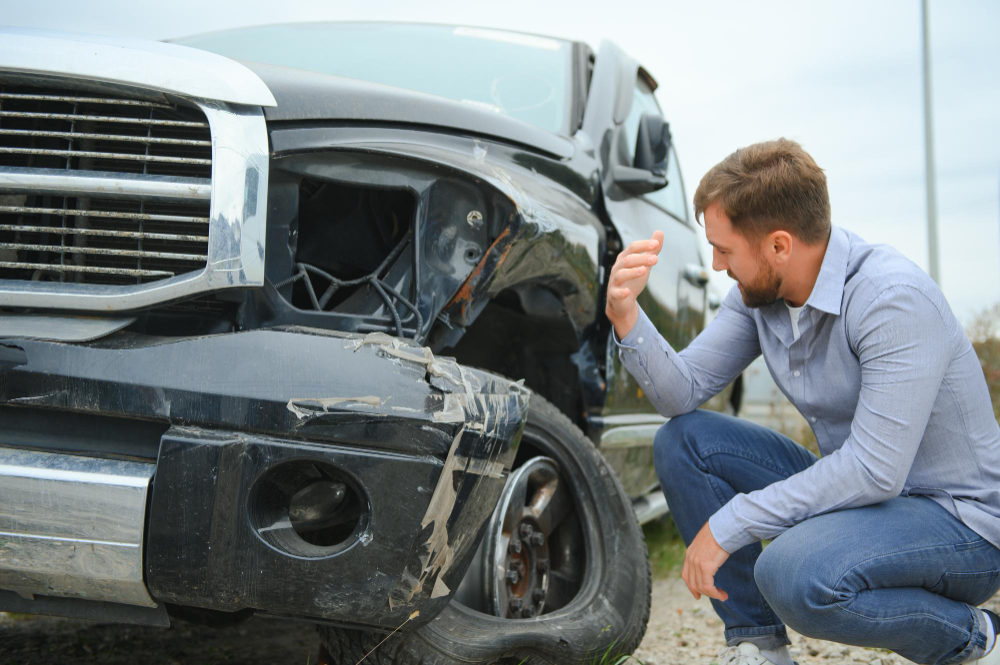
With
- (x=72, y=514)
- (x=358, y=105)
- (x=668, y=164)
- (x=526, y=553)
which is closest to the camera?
(x=72, y=514)

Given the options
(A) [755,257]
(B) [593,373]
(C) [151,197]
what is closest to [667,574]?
(B) [593,373]

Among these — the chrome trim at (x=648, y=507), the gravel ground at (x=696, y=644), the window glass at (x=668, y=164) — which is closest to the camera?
the gravel ground at (x=696, y=644)

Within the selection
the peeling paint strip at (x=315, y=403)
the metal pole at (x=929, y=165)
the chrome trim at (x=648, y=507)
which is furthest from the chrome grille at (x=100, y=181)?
the metal pole at (x=929, y=165)

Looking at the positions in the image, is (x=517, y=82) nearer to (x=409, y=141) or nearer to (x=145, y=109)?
(x=409, y=141)

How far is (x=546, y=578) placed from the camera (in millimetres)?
2254

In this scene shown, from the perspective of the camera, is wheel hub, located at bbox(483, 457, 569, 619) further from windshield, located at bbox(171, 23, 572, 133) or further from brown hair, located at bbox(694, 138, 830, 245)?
windshield, located at bbox(171, 23, 572, 133)

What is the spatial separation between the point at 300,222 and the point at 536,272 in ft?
1.83

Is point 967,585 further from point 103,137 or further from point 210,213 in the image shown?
point 103,137

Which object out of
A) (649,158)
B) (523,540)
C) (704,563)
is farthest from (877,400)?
(649,158)

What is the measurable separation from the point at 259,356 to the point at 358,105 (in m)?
0.63

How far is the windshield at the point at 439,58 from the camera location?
115 inches

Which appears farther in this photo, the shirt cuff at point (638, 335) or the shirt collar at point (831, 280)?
the shirt cuff at point (638, 335)

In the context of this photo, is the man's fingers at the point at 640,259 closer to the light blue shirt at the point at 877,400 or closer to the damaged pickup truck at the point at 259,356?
the damaged pickup truck at the point at 259,356

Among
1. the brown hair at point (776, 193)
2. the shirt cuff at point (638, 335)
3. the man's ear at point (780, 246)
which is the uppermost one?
the brown hair at point (776, 193)
